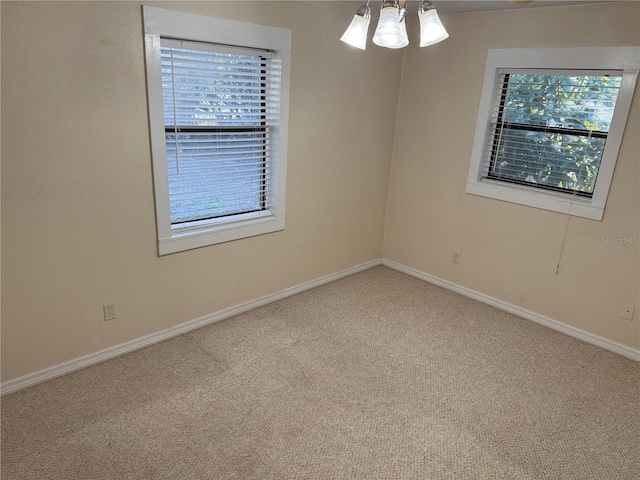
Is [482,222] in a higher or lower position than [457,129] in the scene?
lower

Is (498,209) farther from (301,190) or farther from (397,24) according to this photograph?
(397,24)

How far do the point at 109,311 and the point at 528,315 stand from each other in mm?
3017

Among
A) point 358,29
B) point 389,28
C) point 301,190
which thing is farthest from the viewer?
point 301,190

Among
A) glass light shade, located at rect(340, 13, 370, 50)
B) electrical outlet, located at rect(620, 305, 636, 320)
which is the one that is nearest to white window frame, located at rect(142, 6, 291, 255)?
glass light shade, located at rect(340, 13, 370, 50)

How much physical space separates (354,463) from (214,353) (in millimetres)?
1188

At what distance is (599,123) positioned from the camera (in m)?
2.94

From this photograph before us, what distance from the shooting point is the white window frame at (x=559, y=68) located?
2733 mm

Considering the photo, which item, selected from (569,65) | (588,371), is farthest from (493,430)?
(569,65)

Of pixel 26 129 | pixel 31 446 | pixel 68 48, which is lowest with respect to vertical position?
pixel 31 446

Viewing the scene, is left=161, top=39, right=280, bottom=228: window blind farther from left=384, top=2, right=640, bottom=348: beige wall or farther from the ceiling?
left=384, top=2, right=640, bottom=348: beige wall

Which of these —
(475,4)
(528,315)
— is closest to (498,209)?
(528,315)

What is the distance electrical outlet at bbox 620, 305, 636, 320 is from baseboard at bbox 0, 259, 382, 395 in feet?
7.14

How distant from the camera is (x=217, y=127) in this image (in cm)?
285

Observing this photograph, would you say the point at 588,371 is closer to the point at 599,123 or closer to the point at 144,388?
the point at 599,123
